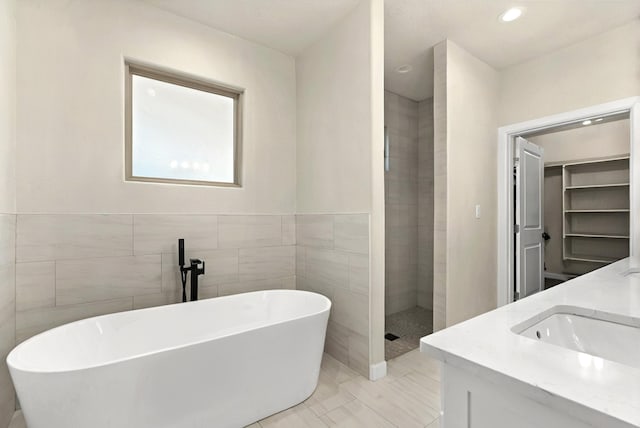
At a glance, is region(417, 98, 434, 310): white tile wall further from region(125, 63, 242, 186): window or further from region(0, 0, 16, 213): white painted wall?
region(0, 0, 16, 213): white painted wall

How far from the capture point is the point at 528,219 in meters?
3.19

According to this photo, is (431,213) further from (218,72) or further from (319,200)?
(218,72)

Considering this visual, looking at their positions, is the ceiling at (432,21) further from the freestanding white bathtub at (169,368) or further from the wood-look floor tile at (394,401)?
the wood-look floor tile at (394,401)

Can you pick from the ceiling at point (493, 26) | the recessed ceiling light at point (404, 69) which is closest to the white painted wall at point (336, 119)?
the ceiling at point (493, 26)

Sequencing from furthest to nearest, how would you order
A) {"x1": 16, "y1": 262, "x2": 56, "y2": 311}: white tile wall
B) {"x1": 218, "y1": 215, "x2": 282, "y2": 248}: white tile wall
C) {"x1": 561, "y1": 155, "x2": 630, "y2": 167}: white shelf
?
{"x1": 561, "y1": 155, "x2": 630, "y2": 167}: white shelf, {"x1": 218, "y1": 215, "x2": 282, "y2": 248}: white tile wall, {"x1": 16, "y1": 262, "x2": 56, "y2": 311}: white tile wall

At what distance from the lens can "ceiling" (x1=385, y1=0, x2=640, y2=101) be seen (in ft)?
7.18

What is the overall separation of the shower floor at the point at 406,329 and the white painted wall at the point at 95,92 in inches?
71.2

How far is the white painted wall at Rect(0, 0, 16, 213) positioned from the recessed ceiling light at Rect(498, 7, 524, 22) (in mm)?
3209

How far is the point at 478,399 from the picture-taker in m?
0.63

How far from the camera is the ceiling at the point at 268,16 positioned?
216cm

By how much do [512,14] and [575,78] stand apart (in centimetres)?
92

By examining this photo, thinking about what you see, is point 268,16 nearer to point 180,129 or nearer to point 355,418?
point 180,129

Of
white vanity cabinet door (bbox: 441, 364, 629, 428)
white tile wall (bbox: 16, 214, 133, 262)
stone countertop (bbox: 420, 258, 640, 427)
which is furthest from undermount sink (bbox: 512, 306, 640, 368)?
white tile wall (bbox: 16, 214, 133, 262)

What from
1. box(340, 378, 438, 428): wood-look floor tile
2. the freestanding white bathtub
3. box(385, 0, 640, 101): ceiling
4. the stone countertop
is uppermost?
box(385, 0, 640, 101): ceiling
